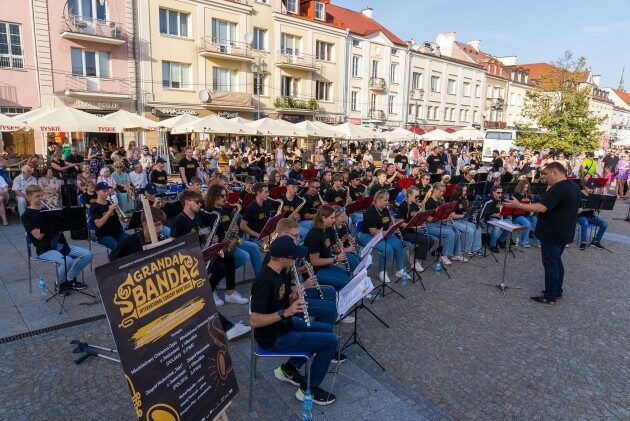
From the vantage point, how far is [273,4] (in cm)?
3225

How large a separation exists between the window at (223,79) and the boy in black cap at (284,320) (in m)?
28.5

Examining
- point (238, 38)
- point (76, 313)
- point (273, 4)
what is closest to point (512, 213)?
point (76, 313)

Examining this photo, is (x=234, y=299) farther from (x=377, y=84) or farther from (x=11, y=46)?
(x=377, y=84)

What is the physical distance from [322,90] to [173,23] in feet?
46.8

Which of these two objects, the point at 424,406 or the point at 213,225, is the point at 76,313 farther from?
the point at 424,406

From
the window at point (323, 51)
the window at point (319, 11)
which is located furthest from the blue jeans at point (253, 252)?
the window at point (319, 11)

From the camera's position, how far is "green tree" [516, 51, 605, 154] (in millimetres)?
23766

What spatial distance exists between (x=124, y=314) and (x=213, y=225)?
14.2 ft

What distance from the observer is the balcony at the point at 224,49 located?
2875 cm

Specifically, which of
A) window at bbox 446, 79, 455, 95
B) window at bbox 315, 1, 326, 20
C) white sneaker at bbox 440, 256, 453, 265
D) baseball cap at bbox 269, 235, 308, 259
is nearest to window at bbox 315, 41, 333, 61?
window at bbox 315, 1, 326, 20

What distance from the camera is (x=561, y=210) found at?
22.7ft

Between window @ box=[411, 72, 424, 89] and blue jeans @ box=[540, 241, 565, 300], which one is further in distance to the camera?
window @ box=[411, 72, 424, 89]

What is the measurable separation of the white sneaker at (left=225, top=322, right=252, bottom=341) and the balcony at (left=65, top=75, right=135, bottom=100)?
22.9m

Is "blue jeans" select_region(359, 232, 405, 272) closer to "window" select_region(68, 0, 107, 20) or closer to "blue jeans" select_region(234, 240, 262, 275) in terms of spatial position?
"blue jeans" select_region(234, 240, 262, 275)
